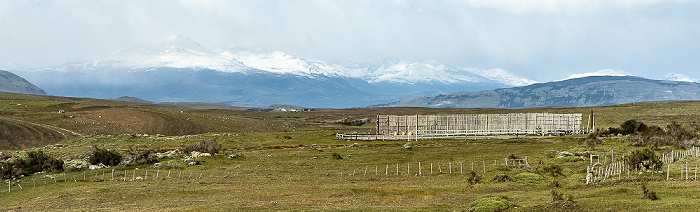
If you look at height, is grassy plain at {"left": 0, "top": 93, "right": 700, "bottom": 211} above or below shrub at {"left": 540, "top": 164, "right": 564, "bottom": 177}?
below

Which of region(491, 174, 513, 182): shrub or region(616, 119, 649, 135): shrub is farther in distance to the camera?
region(616, 119, 649, 135): shrub

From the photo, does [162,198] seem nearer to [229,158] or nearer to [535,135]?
[229,158]

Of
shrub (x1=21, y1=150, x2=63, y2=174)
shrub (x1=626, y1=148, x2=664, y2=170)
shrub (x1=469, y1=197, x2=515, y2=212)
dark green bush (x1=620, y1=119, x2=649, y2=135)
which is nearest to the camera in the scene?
shrub (x1=469, y1=197, x2=515, y2=212)

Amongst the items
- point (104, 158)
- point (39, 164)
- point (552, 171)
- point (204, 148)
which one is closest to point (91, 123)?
point (204, 148)

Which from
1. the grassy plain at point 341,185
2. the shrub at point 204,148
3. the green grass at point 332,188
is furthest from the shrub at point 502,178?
the shrub at point 204,148

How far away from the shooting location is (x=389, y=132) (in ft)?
263

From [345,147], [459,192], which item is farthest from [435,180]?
[345,147]

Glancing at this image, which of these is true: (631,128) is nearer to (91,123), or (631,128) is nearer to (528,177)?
(528,177)

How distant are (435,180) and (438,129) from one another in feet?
151

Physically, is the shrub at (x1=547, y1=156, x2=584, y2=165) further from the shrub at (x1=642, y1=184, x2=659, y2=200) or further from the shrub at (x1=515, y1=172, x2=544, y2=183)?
the shrub at (x1=642, y1=184, x2=659, y2=200)

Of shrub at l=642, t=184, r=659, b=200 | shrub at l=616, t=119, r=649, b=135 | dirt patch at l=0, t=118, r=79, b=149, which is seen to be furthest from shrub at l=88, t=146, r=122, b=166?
shrub at l=616, t=119, r=649, b=135

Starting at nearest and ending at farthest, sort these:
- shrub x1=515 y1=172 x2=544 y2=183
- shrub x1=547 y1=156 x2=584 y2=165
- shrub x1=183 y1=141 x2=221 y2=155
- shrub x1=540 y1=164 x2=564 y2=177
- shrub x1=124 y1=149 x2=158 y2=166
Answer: shrub x1=515 y1=172 x2=544 y2=183
shrub x1=540 y1=164 x2=564 y2=177
shrub x1=547 y1=156 x2=584 y2=165
shrub x1=124 y1=149 x2=158 y2=166
shrub x1=183 y1=141 x2=221 y2=155

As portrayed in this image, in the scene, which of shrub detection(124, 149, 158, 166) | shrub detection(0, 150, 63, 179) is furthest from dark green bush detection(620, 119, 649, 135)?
shrub detection(0, 150, 63, 179)

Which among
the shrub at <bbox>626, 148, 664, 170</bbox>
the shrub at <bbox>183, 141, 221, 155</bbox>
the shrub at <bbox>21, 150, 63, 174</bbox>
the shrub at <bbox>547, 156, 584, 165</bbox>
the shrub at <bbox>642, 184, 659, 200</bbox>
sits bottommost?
the shrub at <bbox>21, 150, 63, 174</bbox>
